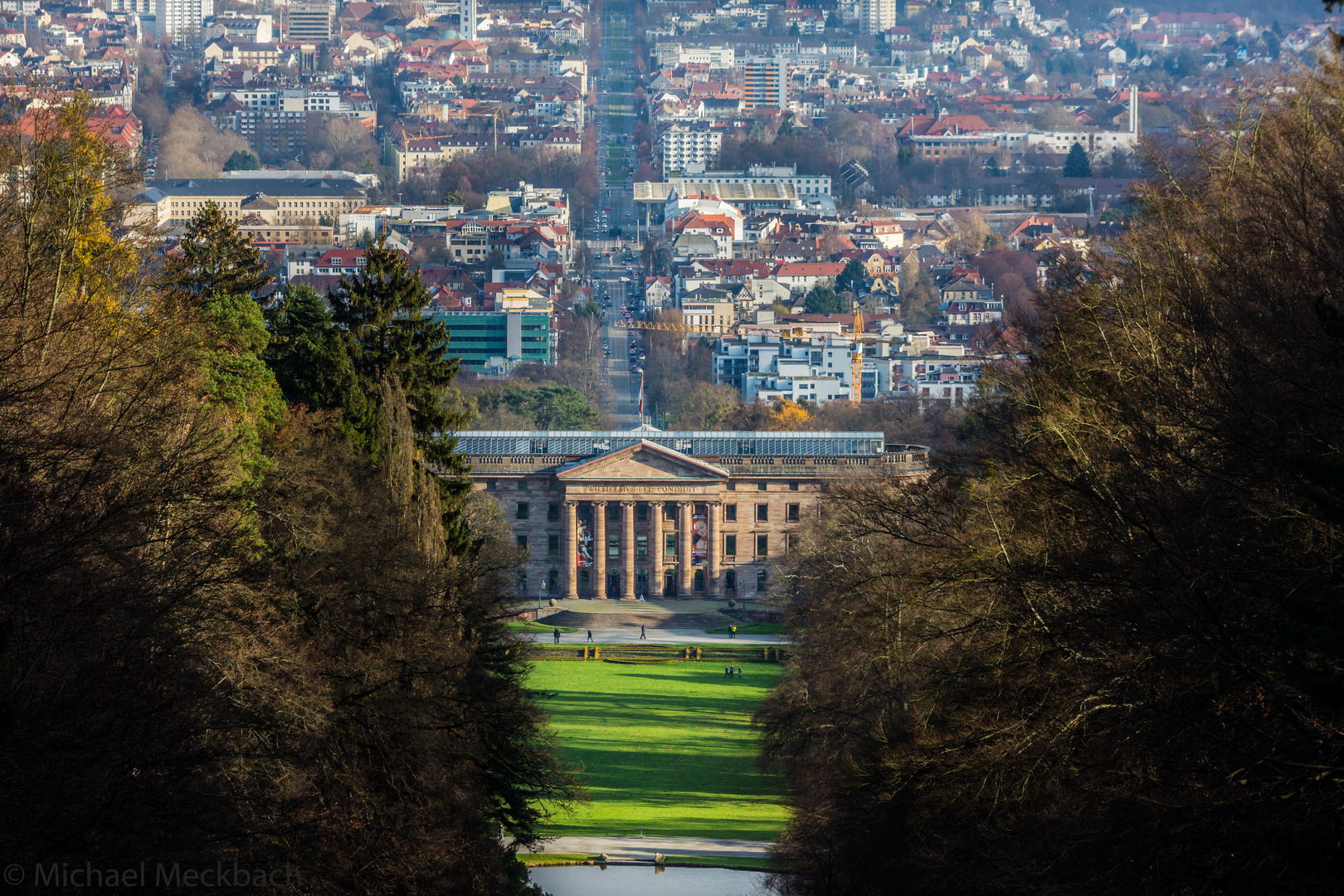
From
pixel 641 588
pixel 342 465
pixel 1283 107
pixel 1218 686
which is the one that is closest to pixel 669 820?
pixel 342 465

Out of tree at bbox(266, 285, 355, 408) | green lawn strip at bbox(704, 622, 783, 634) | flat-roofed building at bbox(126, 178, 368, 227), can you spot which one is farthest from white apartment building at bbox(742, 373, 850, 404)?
flat-roofed building at bbox(126, 178, 368, 227)

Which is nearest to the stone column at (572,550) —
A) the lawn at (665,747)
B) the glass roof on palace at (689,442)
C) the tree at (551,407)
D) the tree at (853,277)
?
the glass roof on palace at (689,442)

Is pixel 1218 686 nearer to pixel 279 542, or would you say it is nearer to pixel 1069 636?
pixel 1069 636

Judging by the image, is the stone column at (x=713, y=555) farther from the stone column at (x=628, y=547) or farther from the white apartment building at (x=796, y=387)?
the white apartment building at (x=796, y=387)

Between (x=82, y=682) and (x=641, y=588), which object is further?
(x=641, y=588)

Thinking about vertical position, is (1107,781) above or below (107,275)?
below

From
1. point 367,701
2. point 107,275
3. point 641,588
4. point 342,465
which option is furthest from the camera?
point 641,588
